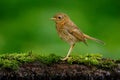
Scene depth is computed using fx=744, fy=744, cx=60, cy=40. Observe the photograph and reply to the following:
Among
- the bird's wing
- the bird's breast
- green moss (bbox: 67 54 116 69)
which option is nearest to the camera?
green moss (bbox: 67 54 116 69)

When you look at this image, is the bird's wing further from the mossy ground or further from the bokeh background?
the bokeh background

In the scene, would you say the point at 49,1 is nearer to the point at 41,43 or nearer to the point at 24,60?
the point at 41,43

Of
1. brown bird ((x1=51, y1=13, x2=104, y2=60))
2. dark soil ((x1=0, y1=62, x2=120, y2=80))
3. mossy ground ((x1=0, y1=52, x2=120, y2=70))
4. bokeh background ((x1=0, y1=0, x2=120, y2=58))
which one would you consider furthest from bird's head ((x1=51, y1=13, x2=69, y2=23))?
bokeh background ((x1=0, y1=0, x2=120, y2=58))

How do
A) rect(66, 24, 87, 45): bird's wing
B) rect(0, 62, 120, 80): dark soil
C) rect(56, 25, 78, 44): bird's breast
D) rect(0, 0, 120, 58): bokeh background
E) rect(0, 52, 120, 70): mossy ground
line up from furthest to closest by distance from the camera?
rect(0, 0, 120, 58): bokeh background → rect(56, 25, 78, 44): bird's breast → rect(66, 24, 87, 45): bird's wing → rect(0, 52, 120, 70): mossy ground → rect(0, 62, 120, 80): dark soil

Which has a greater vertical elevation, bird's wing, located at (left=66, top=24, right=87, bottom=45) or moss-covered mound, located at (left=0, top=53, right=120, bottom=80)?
bird's wing, located at (left=66, top=24, right=87, bottom=45)

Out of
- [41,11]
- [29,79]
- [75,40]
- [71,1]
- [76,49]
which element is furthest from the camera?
[71,1]

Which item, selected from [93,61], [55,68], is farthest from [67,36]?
[55,68]

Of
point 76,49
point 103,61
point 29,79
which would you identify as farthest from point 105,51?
point 29,79

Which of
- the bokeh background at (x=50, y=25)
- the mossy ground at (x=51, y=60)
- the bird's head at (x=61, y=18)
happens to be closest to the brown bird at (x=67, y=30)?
the bird's head at (x=61, y=18)
